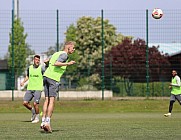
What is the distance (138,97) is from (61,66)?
52.4ft

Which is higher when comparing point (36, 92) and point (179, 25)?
point (179, 25)

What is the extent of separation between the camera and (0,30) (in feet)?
84.3

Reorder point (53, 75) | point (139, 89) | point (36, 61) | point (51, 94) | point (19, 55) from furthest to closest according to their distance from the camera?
1. point (19, 55)
2. point (139, 89)
3. point (36, 61)
4. point (53, 75)
5. point (51, 94)

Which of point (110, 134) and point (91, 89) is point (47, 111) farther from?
point (91, 89)

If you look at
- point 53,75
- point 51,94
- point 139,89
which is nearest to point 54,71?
point 53,75

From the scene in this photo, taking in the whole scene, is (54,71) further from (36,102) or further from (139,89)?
(139,89)

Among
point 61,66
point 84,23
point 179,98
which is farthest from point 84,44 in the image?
point 61,66

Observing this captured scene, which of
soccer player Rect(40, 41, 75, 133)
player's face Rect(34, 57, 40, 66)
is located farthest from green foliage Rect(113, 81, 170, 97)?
soccer player Rect(40, 41, 75, 133)

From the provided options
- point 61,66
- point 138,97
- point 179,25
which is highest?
point 179,25

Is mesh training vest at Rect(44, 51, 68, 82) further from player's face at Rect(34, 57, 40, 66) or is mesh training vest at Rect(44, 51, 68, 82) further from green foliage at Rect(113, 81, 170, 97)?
green foliage at Rect(113, 81, 170, 97)

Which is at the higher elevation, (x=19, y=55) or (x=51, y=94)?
(x=19, y=55)

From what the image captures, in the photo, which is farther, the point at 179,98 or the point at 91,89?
the point at 91,89

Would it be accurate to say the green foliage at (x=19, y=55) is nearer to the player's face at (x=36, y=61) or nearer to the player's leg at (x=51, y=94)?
the player's face at (x=36, y=61)

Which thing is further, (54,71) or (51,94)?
(54,71)
